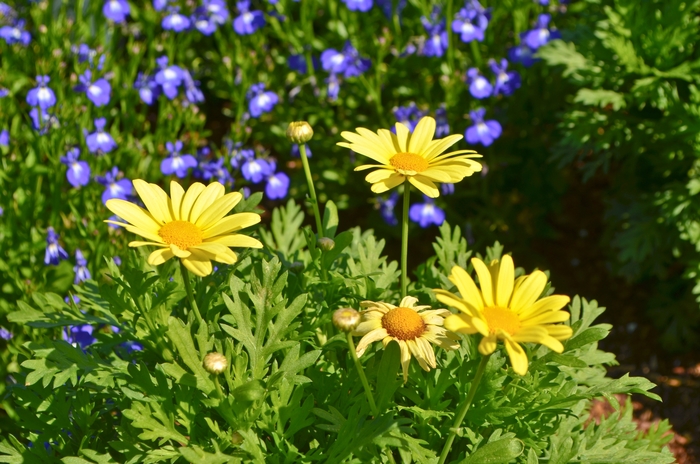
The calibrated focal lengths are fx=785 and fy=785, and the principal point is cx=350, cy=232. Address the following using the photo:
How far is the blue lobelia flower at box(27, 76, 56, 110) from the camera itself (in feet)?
9.61

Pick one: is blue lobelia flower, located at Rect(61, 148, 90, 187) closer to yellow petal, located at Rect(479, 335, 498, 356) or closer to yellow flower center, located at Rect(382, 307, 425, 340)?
yellow flower center, located at Rect(382, 307, 425, 340)

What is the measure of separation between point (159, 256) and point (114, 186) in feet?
5.23

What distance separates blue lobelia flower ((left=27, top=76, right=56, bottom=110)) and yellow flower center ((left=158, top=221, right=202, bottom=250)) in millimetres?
1550

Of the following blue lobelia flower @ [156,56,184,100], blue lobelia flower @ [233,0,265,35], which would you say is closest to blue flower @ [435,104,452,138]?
blue lobelia flower @ [233,0,265,35]

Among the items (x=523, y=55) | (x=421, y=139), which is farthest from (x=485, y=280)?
(x=523, y=55)

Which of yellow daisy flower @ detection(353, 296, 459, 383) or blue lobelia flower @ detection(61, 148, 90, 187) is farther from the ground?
blue lobelia flower @ detection(61, 148, 90, 187)

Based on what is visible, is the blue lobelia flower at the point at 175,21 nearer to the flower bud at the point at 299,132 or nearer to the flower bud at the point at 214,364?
the flower bud at the point at 299,132

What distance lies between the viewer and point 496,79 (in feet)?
11.2

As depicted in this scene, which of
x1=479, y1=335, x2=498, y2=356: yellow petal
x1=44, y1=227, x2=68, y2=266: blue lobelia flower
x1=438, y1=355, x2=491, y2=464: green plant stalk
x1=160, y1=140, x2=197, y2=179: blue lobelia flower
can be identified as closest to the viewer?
x1=479, y1=335, x2=498, y2=356: yellow petal

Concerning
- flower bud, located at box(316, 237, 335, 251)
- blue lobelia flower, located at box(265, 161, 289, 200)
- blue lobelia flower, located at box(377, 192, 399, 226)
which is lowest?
flower bud, located at box(316, 237, 335, 251)

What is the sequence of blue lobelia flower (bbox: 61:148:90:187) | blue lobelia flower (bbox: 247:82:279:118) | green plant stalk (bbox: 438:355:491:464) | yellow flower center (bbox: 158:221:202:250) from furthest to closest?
blue lobelia flower (bbox: 247:82:279:118) → blue lobelia flower (bbox: 61:148:90:187) → yellow flower center (bbox: 158:221:202:250) → green plant stalk (bbox: 438:355:491:464)

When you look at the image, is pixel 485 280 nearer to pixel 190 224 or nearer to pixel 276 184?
pixel 190 224

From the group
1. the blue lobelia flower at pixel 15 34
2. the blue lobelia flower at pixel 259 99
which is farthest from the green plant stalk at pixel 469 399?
the blue lobelia flower at pixel 15 34

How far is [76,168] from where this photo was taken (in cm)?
288
